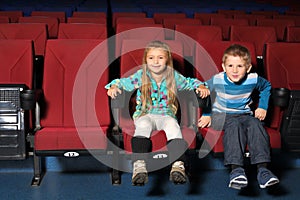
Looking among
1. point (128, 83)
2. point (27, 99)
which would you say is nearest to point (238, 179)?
point (128, 83)

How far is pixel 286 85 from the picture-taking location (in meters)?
0.83

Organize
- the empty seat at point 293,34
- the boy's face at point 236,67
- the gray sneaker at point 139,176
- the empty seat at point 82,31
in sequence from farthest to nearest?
the empty seat at point 293,34
the empty seat at point 82,31
the boy's face at point 236,67
the gray sneaker at point 139,176

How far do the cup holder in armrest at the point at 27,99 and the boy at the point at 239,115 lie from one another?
0.29 metres

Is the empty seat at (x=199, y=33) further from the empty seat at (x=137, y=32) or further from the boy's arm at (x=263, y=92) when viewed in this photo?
the boy's arm at (x=263, y=92)

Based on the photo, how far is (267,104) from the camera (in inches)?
29.4

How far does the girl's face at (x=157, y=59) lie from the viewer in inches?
28.8

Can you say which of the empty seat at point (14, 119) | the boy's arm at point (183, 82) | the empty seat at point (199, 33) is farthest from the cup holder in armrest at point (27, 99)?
the empty seat at point (199, 33)

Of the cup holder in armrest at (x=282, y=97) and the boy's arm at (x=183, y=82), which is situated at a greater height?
the boy's arm at (x=183, y=82)

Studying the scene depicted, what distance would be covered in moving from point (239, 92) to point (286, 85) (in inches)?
5.3

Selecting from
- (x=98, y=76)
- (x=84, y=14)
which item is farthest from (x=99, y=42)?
(x=84, y=14)

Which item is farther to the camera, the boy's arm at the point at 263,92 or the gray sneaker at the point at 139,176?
the boy's arm at the point at 263,92

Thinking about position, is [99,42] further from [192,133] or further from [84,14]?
[84,14]

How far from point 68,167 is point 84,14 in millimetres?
873

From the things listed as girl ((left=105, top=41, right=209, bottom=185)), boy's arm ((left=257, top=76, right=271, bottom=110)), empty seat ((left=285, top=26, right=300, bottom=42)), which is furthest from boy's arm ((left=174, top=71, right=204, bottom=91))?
empty seat ((left=285, top=26, right=300, bottom=42))
